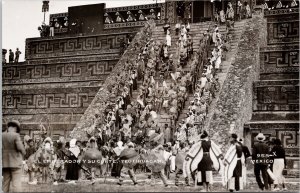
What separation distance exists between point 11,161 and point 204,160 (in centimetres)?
396

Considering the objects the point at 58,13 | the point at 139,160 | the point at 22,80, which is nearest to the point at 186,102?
the point at 139,160

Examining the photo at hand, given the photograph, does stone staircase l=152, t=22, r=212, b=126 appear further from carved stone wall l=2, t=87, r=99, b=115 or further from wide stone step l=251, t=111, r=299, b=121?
wide stone step l=251, t=111, r=299, b=121

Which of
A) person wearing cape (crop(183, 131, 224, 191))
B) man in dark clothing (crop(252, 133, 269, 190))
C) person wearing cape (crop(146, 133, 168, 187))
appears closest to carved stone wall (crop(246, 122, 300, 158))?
man in dark clothing (crop(252, 133, 269, 190))

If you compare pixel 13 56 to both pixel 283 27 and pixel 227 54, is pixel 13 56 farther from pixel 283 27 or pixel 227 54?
pixel 283 27

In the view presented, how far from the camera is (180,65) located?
1922 centimetres

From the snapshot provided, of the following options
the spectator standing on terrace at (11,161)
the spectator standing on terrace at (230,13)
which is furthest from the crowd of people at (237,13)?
the spectator standing on terrace at (11,161)

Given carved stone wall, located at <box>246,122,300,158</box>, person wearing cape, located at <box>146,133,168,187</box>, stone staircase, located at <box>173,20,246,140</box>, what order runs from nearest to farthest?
1. person wearing cape, located at <box>146,133,168,187</box>
2. carved stone wall, located at <box>246,122,300,158</box>
3. stone staircase, located at <box>173,20,246,140</box>

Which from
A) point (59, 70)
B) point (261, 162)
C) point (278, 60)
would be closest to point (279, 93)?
point (278, 60)

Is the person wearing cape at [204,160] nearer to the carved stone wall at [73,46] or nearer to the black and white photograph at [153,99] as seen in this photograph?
the black and white photograph at [153,99]

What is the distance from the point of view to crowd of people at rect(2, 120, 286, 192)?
33.9 feet

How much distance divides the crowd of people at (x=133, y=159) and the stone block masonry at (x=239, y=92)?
1.06 metres

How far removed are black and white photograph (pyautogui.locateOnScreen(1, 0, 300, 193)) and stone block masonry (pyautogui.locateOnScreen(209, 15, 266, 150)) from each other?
4cm

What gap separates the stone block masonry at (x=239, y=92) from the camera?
14523 mm

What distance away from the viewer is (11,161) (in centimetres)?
1011
